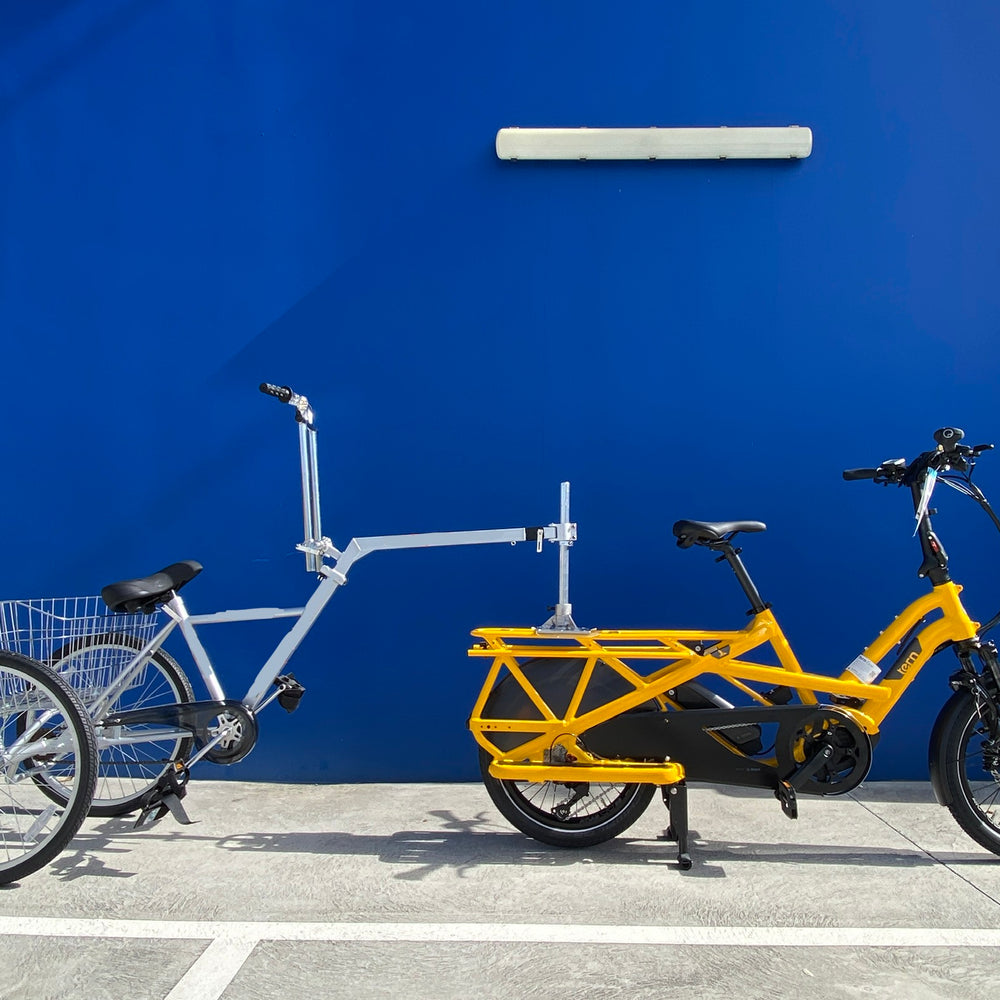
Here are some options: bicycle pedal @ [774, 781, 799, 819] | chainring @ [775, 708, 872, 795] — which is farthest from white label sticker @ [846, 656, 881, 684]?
bicycle pedal @ [774, 781, 799, 819]

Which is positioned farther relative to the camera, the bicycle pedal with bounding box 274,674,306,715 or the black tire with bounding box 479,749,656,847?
the bicycle pedal with bounding box 274,674,306,715

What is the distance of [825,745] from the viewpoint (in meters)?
2.73

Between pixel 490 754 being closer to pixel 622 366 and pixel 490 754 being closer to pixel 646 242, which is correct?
pixel 622 366

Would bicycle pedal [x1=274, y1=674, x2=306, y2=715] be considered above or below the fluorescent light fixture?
below

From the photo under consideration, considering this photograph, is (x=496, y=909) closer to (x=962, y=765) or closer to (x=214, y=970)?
(x=214, y=970)

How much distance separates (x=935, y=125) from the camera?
3.44 m

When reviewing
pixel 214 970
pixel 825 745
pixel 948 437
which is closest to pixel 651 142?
pixel 948 437

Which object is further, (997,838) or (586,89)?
(586,89)

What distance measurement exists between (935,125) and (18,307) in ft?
12.7

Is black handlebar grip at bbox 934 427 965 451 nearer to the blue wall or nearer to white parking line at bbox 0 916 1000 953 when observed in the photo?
the blue wall

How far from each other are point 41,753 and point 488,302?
2303 mm

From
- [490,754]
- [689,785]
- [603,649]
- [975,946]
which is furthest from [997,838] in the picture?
[490,754]

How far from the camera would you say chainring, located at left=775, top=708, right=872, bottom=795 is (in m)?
2.72

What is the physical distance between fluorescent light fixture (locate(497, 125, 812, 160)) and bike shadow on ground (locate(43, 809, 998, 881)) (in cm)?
261
